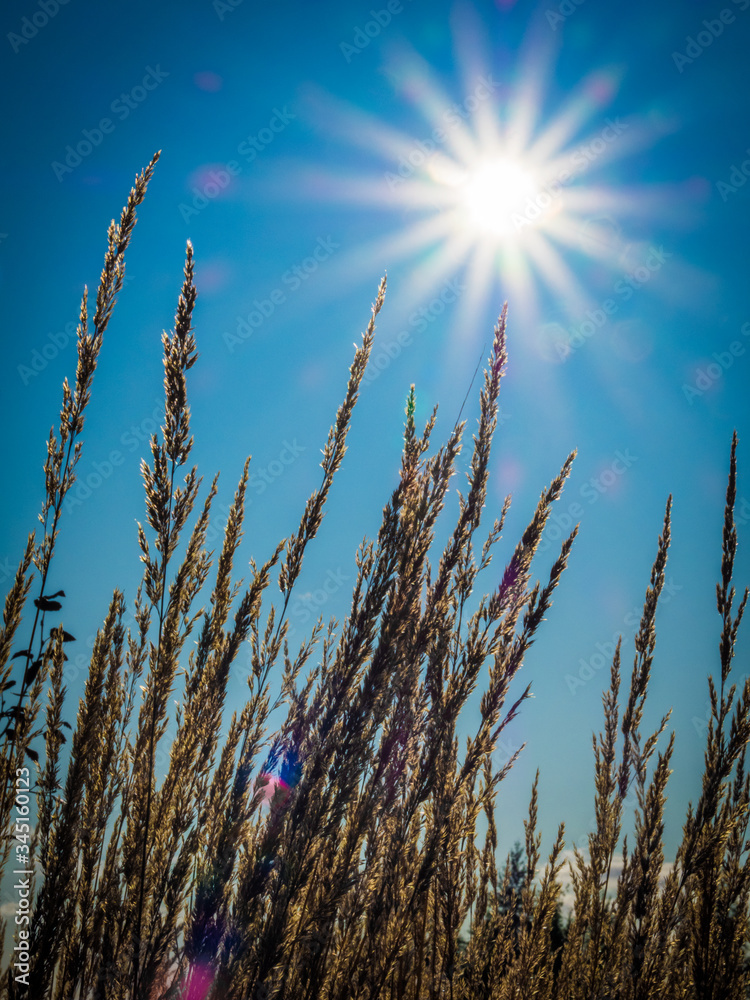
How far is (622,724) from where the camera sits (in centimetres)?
385

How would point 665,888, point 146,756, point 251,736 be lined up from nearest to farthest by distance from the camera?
point 146,756 < point 251,736 < point 665,888

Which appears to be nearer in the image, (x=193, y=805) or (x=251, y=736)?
(x=193, y=805)

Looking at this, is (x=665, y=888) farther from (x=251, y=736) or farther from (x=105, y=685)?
(x=105, y=685)

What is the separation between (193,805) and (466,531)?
1734 millimetres

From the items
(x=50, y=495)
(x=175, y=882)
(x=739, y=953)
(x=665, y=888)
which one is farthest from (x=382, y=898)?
(x=739, y=953)

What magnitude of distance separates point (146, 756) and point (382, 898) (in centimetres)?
114

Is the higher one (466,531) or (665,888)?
(466,531)

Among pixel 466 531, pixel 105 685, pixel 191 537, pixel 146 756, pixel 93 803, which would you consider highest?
pixel 466 531

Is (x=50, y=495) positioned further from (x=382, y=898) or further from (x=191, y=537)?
(x=382, y=898)

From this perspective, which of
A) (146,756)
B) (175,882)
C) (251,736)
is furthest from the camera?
(251,736)

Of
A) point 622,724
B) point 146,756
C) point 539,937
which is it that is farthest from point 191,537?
point 622,724

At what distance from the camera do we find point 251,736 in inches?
101

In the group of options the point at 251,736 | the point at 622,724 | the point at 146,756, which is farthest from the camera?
the point at 622,724

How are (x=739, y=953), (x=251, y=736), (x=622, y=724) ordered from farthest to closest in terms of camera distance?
(x=622, y=724)
(x=739, y=953)
(x=251, y=736)
